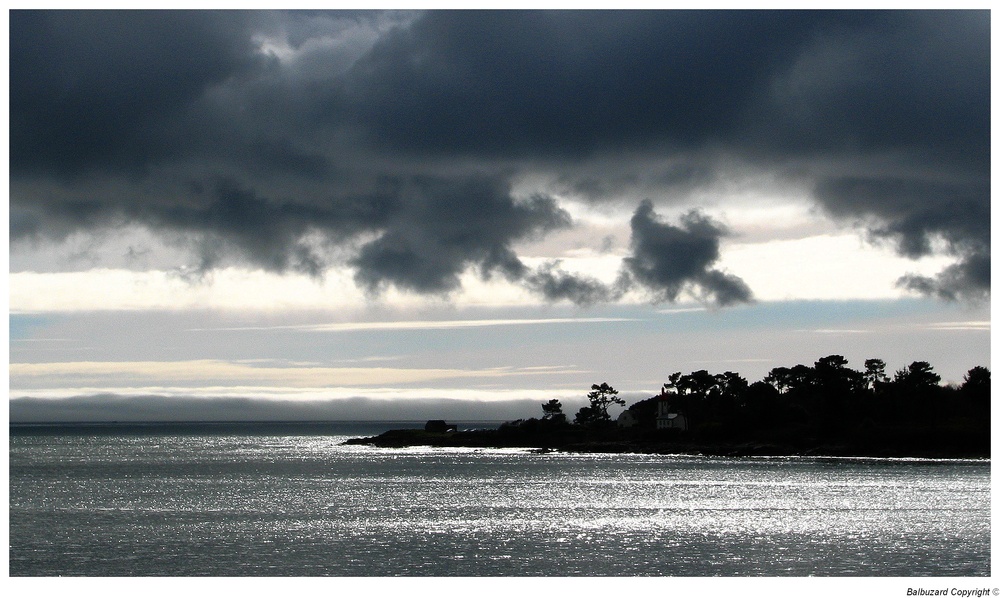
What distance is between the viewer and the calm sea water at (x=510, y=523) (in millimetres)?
46844

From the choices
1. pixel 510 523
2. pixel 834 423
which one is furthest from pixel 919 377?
pixel 510 523

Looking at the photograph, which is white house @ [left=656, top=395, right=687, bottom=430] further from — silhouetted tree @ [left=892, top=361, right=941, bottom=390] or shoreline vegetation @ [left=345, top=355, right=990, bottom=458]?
silhouetted tree @ [left=892, top=361, right=941, bottom=390]

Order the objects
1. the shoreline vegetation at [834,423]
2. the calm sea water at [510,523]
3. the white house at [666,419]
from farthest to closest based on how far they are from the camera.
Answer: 1. the white house at [666,419]
2. the shoreline vegetation at [834,423]
3. the calm sea water at [510,523]

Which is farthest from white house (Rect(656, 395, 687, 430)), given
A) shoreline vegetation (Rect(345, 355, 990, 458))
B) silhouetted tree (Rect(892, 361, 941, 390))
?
silhouetted tree (Rect(892, 361, 941, 390))

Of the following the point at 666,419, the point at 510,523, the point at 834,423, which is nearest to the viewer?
the point at 510,523

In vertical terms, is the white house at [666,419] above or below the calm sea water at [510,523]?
above

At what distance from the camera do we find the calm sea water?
46844mm

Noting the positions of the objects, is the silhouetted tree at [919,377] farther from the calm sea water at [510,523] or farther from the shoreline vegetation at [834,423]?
the calm sea water at [510,523]

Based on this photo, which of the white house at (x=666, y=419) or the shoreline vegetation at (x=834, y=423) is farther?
the white house at (x=666, y=419)

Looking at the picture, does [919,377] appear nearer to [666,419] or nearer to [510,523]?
[666,419]

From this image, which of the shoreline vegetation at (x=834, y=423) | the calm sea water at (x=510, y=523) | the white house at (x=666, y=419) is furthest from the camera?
the white house at (x=666, y=419)

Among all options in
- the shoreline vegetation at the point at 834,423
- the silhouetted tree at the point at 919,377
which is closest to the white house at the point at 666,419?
the shoreline vegetation at the point at 834,423

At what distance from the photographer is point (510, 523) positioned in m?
62.8

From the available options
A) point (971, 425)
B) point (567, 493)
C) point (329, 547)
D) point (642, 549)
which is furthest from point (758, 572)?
point (971, 425)
